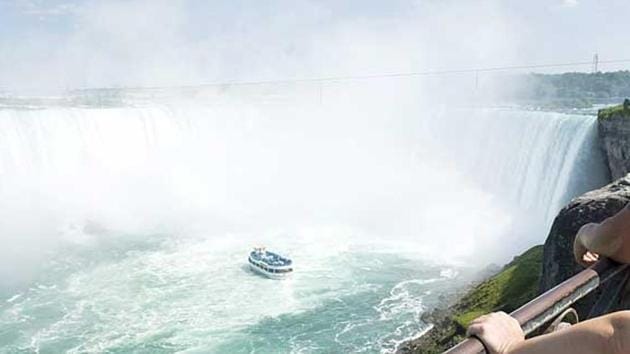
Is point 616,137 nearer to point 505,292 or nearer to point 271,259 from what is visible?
point 505,292

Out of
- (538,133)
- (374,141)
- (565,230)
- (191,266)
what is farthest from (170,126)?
(565,230)

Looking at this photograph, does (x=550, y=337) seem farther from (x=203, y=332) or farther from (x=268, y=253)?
(x=268, y=253)

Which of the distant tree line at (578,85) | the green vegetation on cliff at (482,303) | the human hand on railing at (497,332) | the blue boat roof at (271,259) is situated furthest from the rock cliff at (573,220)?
the distant tree line at (578,85)

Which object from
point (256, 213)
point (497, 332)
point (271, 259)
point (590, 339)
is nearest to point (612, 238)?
point (497, 332)

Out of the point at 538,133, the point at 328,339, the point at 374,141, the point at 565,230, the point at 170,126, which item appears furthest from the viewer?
the point at 374,141

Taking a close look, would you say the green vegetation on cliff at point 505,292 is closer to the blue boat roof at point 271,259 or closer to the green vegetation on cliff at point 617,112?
the blue boat roof at point 271,259

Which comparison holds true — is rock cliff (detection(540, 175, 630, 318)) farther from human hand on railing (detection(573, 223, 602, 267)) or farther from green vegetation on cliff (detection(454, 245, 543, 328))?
green vegetation on cliff (detection(454, 245, 543, 328))
